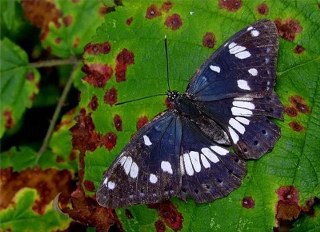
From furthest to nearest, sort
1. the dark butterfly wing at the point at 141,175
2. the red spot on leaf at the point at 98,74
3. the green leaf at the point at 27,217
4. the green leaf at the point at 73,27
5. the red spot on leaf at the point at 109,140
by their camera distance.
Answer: the green leaf at the point at 73,27
the green leaf at the point at 27,217
the red spot on leaf at the point at 98,74
the red spot on leaf at the point at 109,140
the dark butterfly wing at the point at 141,175

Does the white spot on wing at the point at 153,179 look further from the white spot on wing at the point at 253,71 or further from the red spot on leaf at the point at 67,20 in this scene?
the red spot on leaf at the point at 67,20

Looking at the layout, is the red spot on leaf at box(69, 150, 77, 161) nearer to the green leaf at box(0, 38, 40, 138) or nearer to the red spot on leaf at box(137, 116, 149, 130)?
the green leaf at box(0, 38, 40, 138)

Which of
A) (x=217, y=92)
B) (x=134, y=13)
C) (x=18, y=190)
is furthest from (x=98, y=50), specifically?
(x=18, y=190)

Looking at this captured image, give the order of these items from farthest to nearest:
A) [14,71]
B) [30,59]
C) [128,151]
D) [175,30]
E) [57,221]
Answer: [30,59], [14,71], [57,221], [175,30], [128,151]

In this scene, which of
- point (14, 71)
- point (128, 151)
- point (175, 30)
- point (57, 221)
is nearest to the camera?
point (128, 151)

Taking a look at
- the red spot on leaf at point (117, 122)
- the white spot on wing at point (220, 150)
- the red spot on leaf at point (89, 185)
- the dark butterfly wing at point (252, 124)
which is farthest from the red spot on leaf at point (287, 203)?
the red spot on leaf at point (89, 185)

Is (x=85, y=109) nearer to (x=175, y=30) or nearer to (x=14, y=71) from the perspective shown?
(x=175, y=30)
